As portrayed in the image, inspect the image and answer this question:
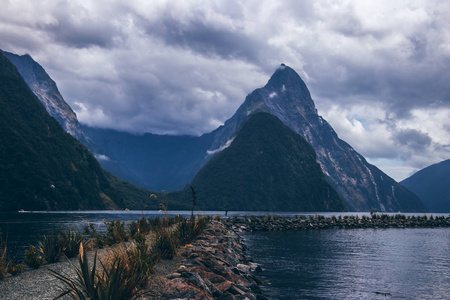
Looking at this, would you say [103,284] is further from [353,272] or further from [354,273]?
[353,272]

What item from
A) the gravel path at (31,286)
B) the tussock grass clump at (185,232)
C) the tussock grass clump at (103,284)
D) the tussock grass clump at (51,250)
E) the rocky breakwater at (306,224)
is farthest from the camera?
the rocky breakwater at (306,224)

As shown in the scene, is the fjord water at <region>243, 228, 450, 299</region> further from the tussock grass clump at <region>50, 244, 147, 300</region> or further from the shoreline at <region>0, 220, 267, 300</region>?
the tussock grass clump at <region>50, 244, 147, 300</region>

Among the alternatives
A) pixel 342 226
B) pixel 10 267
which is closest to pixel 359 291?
pixel 10 267

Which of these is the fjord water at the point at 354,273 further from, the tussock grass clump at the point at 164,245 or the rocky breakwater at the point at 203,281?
the tussock grass clump at the point at 164,245

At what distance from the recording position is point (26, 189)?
16888 centimetres

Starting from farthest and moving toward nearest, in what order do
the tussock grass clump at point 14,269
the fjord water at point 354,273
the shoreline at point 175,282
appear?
the fjord water at point 354,273 → the tussock grass clump at point 14,269 → the shoreline at point 175,282

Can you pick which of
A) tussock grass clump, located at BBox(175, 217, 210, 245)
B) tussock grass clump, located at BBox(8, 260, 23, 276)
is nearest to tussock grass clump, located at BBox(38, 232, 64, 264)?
tussock grass clump, located at BBox(8, 260, 23, 276)

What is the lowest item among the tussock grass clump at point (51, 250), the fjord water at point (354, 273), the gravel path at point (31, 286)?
the fjord water at point (354, 273)

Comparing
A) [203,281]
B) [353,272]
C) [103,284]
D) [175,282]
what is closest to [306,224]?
[353,272]

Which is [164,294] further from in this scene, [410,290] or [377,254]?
[377,254]

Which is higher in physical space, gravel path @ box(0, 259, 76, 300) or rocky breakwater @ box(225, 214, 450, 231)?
gravel path @ box(0, 259, 76, 300)

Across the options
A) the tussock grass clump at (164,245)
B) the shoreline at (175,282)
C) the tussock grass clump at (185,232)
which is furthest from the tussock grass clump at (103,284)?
the tussock grass clump at (185,232)

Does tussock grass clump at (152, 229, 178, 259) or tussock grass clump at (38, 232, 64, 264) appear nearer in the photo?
tussock grass clump at (38, 232, 64, 264)

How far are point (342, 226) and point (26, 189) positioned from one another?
483 feet
